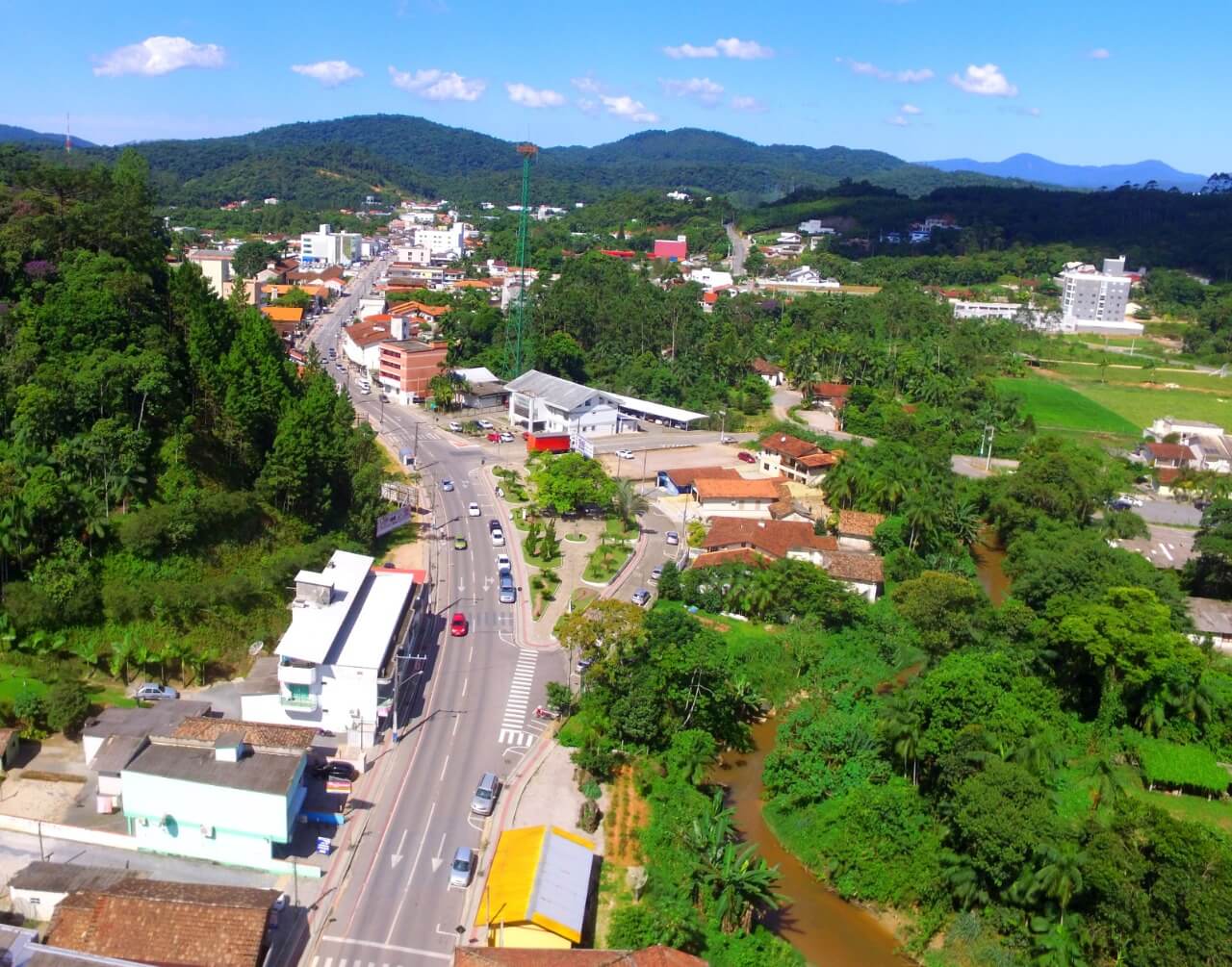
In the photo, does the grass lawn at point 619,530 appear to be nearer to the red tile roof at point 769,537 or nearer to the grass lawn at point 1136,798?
the red tile roof at point 769,537

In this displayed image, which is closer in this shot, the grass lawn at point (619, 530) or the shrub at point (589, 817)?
the shrub at point (589, 817)

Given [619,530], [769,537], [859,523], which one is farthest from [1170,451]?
[619,530]

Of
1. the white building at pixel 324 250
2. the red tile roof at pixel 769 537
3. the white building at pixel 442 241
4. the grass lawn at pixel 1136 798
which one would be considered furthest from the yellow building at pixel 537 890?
the white building at pixel 442 241

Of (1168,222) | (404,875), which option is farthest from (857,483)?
(1168,222)

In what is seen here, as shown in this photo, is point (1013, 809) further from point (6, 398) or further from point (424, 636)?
point (6, 398)

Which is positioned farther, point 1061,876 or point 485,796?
point 485,796

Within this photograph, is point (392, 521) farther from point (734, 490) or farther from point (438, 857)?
point (438, 857)
